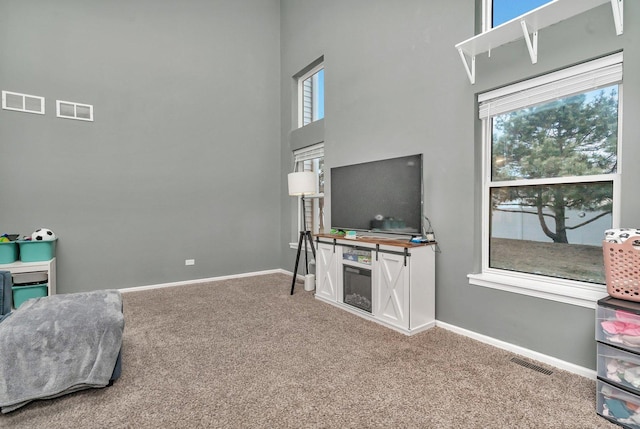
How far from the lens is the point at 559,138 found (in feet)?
7.45

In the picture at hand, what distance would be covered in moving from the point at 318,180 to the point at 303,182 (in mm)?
772

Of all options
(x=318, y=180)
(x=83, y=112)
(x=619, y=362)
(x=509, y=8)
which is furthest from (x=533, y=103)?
(x=83, y=112)

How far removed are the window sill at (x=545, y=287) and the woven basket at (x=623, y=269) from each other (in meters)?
0.30

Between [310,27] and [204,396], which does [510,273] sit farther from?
[310,27]

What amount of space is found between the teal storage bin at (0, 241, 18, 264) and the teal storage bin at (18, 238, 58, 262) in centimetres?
7

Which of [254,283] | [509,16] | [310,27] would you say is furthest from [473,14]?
[254,283]

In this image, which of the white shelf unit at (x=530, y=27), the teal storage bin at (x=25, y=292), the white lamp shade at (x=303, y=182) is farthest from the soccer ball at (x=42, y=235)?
the white shelf unit at (x=530, y=27)

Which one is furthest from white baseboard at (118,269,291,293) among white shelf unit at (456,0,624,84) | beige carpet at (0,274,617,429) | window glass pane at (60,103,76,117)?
white shelf unit at (456,0,624,84)

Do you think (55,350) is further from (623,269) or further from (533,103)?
(533,103)

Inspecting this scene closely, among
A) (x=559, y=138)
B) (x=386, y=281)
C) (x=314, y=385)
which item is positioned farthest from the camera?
(x=386, y=281)

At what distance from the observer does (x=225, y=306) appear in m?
3.58

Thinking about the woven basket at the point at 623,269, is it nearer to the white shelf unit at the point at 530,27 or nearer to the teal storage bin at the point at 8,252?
the white shelf unit at the point at 530,27

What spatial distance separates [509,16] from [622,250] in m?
1.99

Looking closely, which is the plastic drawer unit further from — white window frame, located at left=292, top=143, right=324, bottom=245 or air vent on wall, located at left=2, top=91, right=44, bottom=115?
air vent on wall, located at left=2, top=91, right=44, bottom=115
